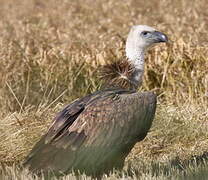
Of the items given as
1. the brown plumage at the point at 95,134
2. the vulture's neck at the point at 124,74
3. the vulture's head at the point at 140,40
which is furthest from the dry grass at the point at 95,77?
the vulture's head at the point at 140,40

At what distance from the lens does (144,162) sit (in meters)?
8.34

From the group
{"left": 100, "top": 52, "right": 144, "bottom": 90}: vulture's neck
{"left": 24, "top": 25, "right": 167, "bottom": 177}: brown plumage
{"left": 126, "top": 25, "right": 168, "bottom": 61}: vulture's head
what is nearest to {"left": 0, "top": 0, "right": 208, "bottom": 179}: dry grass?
{"left": 24, "top": 25, "right": 167, "bottom": 177}: brown plumage

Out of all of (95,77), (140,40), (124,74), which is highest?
(140,40)

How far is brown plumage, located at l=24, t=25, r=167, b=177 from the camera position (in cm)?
722

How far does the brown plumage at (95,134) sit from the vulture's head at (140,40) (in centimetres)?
87

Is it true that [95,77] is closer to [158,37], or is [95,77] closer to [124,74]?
[158,37]

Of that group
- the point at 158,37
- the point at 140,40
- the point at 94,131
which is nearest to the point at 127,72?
the point at 140,40

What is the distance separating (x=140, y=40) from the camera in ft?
28.5

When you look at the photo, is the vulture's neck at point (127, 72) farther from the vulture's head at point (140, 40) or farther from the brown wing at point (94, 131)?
the brown wing at point (94, 131)

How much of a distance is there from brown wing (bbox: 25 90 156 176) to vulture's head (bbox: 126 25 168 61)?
39.4 inches

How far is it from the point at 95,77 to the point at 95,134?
3804 millimetres

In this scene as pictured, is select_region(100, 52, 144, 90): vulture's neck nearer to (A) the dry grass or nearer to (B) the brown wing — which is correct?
(B) the brown wing

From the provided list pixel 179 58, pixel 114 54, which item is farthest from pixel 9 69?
pixel 179 58

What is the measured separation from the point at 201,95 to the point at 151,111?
3138mm
